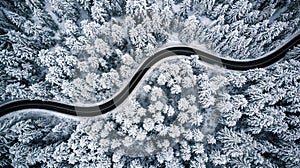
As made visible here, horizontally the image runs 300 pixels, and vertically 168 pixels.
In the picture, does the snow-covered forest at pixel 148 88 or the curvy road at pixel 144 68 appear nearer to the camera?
the snow-covered forest at pixel 148 88

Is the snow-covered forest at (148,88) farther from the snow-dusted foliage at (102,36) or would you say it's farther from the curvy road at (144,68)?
the curvy road at (144,68)

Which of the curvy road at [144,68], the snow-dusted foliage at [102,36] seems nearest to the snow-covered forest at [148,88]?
the snow-dusted foliage at [102,36]

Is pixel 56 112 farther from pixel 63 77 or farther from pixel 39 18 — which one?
pixel 39 18

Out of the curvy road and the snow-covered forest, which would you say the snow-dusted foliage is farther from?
the curvy road

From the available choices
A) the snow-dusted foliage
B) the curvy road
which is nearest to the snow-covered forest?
the snow-dusted foliage

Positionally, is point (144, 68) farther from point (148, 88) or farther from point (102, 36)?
point (102, 36)

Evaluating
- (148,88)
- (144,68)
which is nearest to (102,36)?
(144,68)
